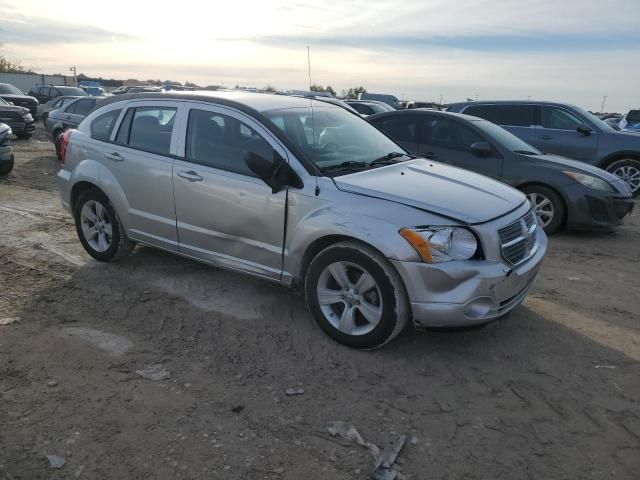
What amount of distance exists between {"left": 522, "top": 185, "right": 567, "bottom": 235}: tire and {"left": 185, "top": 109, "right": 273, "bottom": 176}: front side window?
4.29 metres

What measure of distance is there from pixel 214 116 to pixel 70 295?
2.01 metres

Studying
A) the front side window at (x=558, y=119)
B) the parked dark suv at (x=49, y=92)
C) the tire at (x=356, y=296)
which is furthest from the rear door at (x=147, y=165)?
the parked dark suv at (x=49, y=92)

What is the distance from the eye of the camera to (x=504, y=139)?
7492mm

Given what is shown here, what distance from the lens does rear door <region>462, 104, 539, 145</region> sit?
390 inches

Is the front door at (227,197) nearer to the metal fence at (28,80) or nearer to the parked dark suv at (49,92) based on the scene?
the parked dark suv at (49,92)

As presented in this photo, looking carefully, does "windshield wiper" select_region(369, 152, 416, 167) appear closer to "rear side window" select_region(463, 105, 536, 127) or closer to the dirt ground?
the dirt ground

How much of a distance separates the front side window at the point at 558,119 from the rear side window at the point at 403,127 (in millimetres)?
3283

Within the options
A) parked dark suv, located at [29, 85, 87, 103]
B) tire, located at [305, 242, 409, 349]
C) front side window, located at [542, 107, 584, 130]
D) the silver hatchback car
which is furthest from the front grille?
parked dark suv, located at [29, 85, 87, 103]

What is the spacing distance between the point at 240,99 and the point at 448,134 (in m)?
4.11

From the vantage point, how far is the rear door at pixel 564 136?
964cm

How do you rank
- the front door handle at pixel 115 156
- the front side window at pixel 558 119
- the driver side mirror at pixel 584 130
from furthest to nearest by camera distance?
the front side window at pixel 558 119 < the driver side mirror at pixel 584 130 < the front door handle at pixel 115 156

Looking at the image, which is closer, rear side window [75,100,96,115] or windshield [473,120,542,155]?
windshield [473,120,542,155]

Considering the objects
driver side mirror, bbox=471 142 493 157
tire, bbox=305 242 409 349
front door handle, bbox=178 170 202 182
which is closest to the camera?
tire, bbox=305 242 409 349

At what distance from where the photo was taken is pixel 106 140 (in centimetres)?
516
